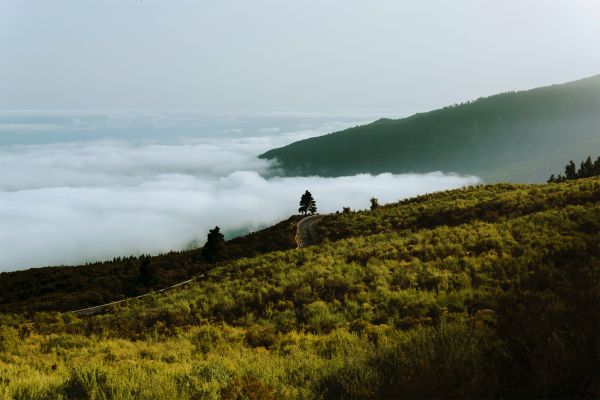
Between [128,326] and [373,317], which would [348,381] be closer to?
[373,317]

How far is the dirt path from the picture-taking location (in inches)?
1435

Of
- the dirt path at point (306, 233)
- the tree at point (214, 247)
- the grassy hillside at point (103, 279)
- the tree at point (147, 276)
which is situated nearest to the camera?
the grassy hillside at point (103, 279)

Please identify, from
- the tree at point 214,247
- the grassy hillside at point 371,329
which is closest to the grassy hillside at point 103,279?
the tree at point 214,247

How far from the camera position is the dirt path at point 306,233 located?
36.4 metres

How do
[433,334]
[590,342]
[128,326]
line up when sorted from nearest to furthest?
[590,342]
[433,334]
[128,326]

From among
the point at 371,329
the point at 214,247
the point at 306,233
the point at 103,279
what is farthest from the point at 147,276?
the point at 371,329

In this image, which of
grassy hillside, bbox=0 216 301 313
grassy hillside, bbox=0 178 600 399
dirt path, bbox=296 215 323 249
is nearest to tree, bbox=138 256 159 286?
grassy hillside, bbox=0 216 301 313

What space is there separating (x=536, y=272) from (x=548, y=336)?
698 centimetres

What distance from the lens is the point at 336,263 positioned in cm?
1920

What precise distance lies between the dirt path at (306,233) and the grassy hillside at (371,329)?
12.3m

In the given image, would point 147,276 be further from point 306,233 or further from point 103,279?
point 306,233

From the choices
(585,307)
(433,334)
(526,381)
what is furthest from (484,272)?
(526,381)

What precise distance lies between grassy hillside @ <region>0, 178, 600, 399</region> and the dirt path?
12.3 m

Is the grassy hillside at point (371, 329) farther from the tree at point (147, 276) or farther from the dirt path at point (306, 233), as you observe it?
the dirt path at point (306, 233)
